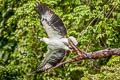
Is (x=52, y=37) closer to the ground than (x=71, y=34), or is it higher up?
higher up

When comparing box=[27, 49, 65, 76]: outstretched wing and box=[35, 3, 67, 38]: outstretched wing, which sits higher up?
box=[35, 3, 67, 38]: outstretched wing

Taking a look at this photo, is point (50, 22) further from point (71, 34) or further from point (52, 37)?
point (71, 34)

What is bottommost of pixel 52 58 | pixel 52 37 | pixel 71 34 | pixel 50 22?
pixel 71 34

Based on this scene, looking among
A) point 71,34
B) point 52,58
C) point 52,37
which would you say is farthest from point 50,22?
point 71,34

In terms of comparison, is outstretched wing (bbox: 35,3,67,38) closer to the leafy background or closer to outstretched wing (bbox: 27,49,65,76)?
outstretched wing (bbox: 27,49,65,76)

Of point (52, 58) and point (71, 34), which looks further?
point (71, 34)

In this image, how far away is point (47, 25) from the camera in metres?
3.85

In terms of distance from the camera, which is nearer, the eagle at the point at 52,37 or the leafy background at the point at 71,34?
the eagle at the point at 52,37

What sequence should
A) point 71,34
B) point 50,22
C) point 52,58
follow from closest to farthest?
1. point 50,22
2. point 52,58
3. point 71,34

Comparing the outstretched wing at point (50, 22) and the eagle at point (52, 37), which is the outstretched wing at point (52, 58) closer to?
the eagle at point (52, 37)

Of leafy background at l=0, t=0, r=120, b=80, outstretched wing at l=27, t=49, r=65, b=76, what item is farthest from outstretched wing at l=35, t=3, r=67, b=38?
leafy background at l=0, t=0, r=120, b=80

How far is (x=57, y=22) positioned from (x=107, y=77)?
1.18 meters

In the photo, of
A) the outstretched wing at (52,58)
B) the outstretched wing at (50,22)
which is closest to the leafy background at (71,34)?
the outstretched wing at (52,58)

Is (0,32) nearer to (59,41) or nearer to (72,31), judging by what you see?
(72,31)
